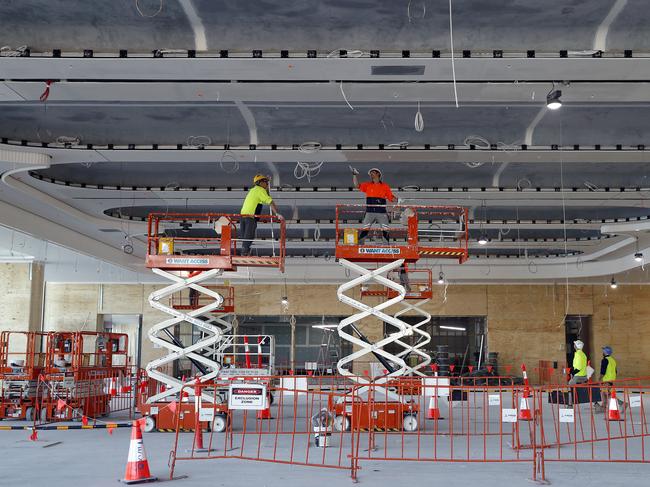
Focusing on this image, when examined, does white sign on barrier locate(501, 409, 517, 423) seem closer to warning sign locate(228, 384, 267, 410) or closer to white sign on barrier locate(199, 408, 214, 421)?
warning sign locate(228, 384, 267, 410)

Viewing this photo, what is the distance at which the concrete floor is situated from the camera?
10.4 m

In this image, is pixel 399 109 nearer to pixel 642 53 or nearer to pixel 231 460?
pixel 642 53

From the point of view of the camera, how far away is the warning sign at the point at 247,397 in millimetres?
11609

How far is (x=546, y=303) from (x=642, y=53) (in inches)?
1202

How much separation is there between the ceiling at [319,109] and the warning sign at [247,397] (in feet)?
16.9

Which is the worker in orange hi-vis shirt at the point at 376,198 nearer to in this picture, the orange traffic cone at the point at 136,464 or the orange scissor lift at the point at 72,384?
the orange traffic cone at the point at 136,464

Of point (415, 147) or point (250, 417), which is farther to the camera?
point (250, 417)

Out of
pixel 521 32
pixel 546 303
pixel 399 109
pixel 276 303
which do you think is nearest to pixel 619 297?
pixel 546 303

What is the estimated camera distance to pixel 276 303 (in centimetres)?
3959

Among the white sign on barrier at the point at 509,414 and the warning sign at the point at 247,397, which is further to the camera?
the white sign on barrier at the point at 509,414

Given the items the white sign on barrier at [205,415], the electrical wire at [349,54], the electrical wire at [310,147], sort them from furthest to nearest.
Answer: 1. the electrical wire at [310,147]
2. the white sign on barrier at [205,415]
3. the electrical wire at [349,54]

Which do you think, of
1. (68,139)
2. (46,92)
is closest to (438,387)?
(46,92)

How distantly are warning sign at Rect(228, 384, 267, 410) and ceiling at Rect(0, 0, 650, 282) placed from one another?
16.9 feet

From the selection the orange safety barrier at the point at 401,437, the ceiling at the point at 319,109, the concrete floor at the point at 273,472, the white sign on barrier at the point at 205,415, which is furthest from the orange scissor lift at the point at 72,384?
the white sign on barrier at the point at 205,415
